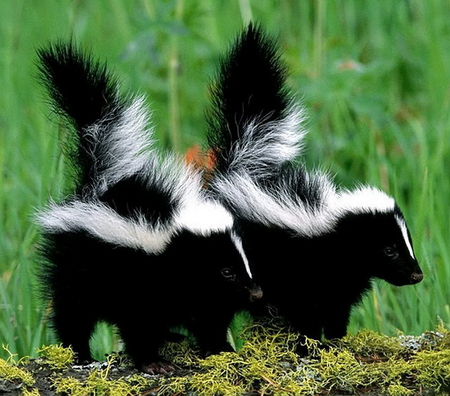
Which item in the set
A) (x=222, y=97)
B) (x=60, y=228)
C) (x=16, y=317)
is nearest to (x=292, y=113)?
(x=222, y=97)

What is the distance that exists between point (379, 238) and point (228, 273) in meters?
0.74

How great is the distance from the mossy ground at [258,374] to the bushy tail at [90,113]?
959 mm

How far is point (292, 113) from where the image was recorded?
4527mm

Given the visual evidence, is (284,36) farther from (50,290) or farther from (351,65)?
(50,290)

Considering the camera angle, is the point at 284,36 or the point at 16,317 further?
the point at 284,36

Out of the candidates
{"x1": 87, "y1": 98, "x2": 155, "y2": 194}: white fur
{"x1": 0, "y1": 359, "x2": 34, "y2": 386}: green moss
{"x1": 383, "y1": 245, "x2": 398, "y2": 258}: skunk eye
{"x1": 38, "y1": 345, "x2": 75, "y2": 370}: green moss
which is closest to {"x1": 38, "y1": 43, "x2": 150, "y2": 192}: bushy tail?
{"x1": 87, "y1": 98, "x2": 155, "y2": 194}: white fur

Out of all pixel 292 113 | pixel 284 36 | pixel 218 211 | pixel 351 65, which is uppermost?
pixel 284 36

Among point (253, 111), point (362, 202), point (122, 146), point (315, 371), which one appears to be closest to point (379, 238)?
point (362, 202)

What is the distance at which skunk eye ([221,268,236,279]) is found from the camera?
369 cm

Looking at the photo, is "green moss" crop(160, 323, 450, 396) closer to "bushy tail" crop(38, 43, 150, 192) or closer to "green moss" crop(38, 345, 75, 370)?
"green moss" crop(38, 345, 75, 370)

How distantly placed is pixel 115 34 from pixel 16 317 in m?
4.09

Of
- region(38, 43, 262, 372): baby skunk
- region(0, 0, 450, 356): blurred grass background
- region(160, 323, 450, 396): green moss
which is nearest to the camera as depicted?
region(160, 323, 450, 396): green moss

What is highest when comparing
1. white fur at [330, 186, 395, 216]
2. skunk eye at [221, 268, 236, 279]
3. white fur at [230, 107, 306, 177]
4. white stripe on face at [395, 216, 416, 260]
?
white fur at [230, 107, 306, 177]

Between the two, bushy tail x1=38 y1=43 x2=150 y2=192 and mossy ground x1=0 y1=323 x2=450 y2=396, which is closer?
mossy ground x1=0 y1=323 x2=450 y2=396
